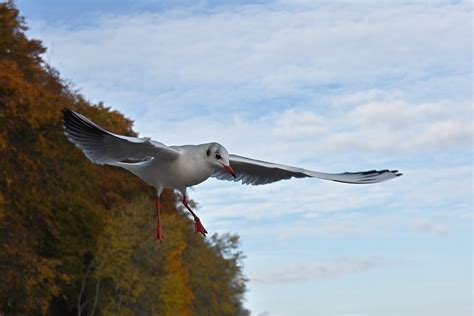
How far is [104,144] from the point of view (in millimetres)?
11336

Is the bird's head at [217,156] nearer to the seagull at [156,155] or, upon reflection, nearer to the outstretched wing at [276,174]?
the seagull at [156,155]

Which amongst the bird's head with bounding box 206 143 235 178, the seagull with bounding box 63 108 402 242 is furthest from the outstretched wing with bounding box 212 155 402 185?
the bird's head with bounding box 206 143 235 178

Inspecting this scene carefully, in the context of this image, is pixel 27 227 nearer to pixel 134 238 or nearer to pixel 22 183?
pixel 22 183

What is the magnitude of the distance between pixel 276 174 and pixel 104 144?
3.15 m

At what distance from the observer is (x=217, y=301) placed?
68500 millimetres

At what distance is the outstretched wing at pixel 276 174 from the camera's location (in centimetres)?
1241

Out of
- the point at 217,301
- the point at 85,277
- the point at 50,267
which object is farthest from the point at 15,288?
the point at 217,301

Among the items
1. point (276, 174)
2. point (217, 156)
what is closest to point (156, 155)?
point (217, 156)

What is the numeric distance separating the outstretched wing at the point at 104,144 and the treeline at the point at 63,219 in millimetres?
22395

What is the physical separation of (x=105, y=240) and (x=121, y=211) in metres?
1.70

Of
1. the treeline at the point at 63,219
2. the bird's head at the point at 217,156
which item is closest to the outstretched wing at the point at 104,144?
the bird's head at the point at 217,156

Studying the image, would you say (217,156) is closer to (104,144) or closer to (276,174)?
(104,144)

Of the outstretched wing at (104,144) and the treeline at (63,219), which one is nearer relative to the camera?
the outstretched wing at (104,144)

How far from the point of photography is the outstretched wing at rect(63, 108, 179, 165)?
10891 millimetres
